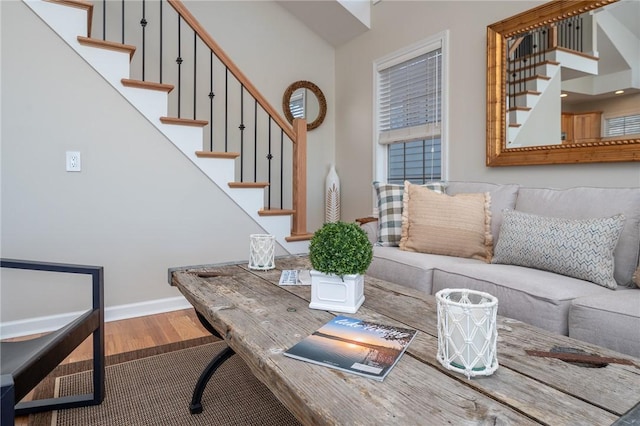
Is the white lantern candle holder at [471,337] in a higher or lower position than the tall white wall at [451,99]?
lower

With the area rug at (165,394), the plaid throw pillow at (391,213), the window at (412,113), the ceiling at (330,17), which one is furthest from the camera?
the ceiling at (330,17)

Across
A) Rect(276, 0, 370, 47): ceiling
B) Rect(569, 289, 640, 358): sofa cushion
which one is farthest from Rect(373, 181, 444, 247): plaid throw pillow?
Rect(276, 0, 370, 47): ceiling

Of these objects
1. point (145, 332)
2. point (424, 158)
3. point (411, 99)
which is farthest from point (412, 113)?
point (145, 332)

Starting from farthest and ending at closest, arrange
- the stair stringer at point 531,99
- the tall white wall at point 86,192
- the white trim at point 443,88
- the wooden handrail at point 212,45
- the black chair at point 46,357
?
the white trim at point 443,88 → the wooden handrail at point 212,45 → the stair stringer at point 531,99 → the tall white wall at point 86,192 → the black chair at point 46,357

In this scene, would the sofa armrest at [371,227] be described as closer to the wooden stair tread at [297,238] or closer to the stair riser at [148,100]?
the wooden stair tread at [297,238]

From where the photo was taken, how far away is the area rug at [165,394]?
5.13 ft

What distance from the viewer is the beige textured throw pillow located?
240 cm

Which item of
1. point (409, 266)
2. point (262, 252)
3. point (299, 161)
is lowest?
point (409, 266)

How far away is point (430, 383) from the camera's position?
79 centimetres

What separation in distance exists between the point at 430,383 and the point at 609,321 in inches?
42.2

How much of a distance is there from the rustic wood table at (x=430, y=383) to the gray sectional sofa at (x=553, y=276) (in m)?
0.62

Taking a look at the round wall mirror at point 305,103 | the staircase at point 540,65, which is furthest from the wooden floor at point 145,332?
the staircase at point 540,65

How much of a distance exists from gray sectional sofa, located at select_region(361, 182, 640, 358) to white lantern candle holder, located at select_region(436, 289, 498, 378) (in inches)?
37.0

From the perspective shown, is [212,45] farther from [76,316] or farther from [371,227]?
[76,316]
